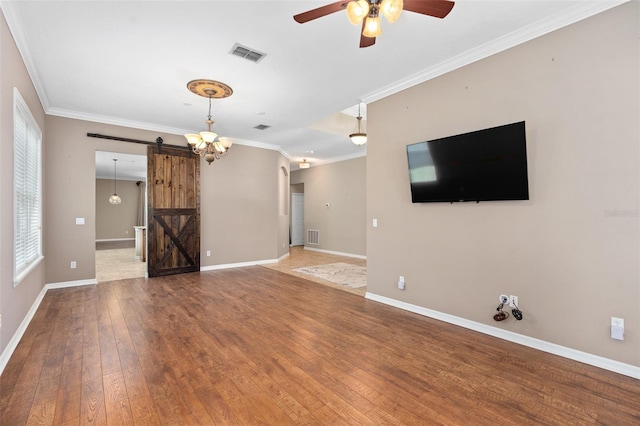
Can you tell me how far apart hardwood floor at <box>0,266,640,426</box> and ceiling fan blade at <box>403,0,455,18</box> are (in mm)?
2620

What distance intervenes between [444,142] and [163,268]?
562 cm

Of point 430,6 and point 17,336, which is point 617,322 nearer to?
point 430,6

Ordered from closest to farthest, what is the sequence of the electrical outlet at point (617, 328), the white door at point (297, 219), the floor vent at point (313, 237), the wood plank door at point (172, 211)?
the electrical outlet at point (617, 328)
the wood plank door at point (172, 211)
the floor vent at point (313, 237)
the white door at point (297, 219)

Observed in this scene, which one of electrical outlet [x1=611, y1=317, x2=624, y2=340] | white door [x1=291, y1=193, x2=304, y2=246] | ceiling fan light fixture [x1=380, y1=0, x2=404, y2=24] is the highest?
ceiling fan light fixture [x1=380, y1=0, x2=404, y2=24]

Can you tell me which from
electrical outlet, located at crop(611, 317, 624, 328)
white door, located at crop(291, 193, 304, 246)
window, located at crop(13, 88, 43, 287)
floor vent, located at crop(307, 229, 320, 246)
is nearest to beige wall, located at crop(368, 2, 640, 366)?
electrical outlet, located at crop(611, 317, 624, 328)

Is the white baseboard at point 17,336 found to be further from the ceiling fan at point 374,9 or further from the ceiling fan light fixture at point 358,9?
the ceiling fan light fixture at point 358,9


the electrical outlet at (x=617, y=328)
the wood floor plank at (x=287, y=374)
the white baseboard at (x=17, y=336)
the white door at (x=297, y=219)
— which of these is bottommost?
the wood floor plank at (x=287, y=374)

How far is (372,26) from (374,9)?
10 centimetres

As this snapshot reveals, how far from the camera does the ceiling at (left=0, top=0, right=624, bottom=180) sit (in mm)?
2609

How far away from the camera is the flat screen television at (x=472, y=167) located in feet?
9.50

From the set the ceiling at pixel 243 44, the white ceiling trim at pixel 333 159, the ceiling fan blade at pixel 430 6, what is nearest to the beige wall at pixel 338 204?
the white ceiling trim at pixel 333 159

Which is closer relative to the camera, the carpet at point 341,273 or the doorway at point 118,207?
the carpet at point 341,273

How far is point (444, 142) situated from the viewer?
3.43 m

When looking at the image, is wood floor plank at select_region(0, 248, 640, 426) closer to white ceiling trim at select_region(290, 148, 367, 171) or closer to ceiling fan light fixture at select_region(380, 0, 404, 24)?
ceiling fan light fixture at select_region(380, 0, 404, 24)
